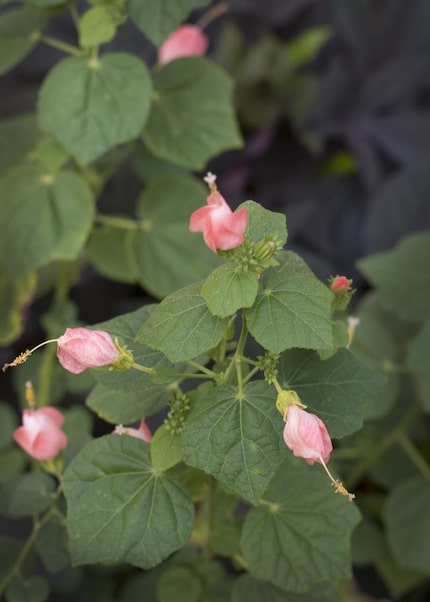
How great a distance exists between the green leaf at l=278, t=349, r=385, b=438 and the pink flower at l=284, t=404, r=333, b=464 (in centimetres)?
11

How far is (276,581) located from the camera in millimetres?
730

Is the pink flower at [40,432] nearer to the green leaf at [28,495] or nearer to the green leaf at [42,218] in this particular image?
the green leaf at [28,495]

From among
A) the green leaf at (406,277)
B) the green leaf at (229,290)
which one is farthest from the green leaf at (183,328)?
the green leaf at (406,277)

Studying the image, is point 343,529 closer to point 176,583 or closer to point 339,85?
point 176,583

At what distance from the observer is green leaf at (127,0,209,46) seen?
95cm

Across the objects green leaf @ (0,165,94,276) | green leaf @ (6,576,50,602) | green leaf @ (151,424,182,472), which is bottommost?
green leaf @ (6,576,50,602)

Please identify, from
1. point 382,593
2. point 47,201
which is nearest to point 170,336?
point 47,201

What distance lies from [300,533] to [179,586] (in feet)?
0.53

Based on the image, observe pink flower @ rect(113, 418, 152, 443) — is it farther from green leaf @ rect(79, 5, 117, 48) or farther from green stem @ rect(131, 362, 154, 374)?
green leaf @ rect(79, 5, 117, 48)

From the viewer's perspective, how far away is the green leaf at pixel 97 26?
954mm

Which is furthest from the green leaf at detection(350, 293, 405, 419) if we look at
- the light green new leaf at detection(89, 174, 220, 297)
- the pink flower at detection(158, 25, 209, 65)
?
the pink flower at detection(158, 25, 209, 65)

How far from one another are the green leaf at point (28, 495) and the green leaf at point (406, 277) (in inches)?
22.3

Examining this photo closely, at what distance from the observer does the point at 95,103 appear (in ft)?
3.25

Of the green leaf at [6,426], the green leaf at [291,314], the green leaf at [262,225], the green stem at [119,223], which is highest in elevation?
the green leaf at [262,225]
